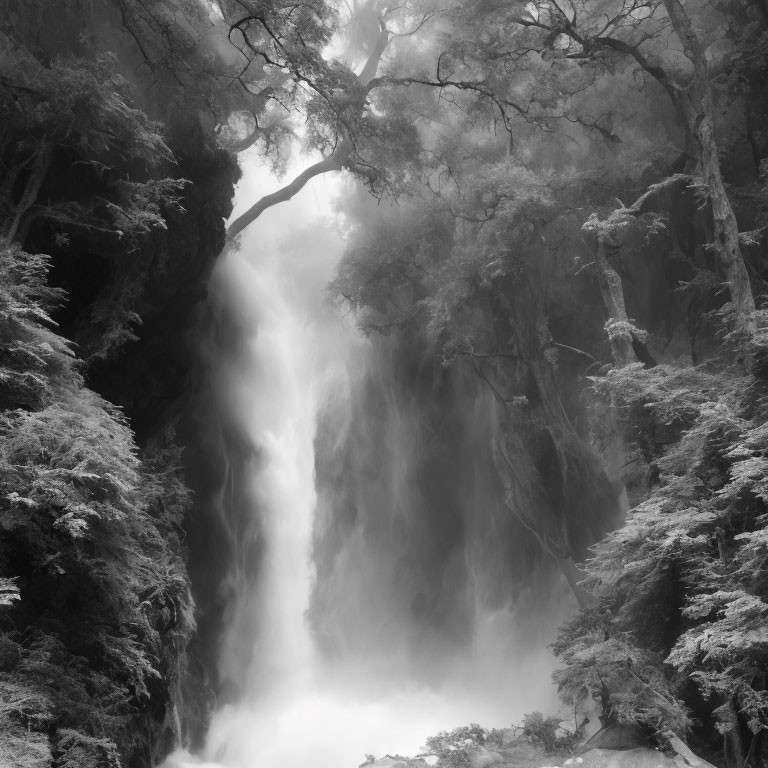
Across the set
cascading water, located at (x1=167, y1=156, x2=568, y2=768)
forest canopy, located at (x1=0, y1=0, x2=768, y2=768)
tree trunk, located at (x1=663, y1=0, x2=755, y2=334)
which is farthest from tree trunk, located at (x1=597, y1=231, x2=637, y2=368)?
cascading water, located at (x1=167, y1=156, x2=568, y2=768)

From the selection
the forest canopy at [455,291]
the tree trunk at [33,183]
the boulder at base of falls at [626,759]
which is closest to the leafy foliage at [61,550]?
the forest canopy at [455,291]

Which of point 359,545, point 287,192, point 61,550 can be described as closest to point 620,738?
point 61,550

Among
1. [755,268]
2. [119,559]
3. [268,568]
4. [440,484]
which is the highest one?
[755,268]

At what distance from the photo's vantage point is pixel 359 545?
18219 millimetres

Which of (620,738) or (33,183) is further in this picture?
(33,183)

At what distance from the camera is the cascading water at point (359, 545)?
15.7 meters

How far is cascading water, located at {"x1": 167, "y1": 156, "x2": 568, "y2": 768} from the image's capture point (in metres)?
15.7

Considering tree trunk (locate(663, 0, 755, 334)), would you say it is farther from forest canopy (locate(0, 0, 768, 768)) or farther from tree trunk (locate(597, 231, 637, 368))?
tree trunk (locate(597, 231, 637, 368))

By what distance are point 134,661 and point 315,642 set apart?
12.1m

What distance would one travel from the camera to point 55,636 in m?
5.27

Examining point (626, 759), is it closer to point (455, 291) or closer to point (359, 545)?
point (455, 291)

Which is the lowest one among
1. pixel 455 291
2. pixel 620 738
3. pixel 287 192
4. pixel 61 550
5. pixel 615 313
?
pixel 620 738

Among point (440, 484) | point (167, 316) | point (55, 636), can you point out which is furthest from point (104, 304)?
point (440, 484)

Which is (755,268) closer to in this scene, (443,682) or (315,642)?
(443,682)
